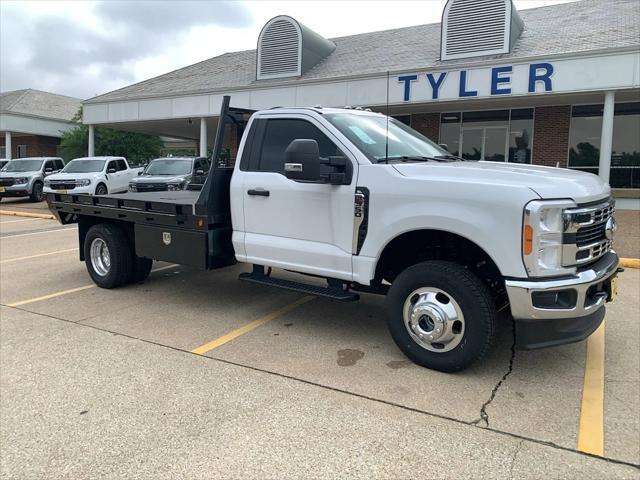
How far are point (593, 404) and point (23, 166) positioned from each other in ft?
77.7

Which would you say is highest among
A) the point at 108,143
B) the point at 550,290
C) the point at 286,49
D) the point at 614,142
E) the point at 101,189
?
the point at 286,49

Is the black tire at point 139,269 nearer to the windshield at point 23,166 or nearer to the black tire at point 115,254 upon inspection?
the black tire at point 115,254

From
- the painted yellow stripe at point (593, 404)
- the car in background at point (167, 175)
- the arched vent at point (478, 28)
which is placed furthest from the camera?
the arched vent at point (478, 28)

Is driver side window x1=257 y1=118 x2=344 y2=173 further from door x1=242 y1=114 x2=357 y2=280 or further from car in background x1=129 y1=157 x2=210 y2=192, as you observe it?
car in background x1=129 y1=157 x2=210 y2=192

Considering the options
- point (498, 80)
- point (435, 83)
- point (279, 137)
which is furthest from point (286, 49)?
point (279, 137)

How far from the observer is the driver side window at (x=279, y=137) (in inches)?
195

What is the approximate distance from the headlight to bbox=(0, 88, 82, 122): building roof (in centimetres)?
3664

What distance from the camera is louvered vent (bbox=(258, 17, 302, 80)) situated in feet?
66.1

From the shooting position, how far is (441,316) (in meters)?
3.97

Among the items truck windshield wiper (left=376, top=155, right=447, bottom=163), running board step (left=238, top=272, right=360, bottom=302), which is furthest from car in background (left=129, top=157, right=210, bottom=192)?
truck windshield wiper (left=376, top=155, right=447, bottom=163)

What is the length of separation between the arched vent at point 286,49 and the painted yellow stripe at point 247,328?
15.4m

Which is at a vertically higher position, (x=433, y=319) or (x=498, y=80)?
(x=498, y=80)

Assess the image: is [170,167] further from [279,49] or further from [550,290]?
[550,290]

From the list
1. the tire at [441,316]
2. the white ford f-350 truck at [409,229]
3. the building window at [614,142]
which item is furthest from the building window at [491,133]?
the tire at [441,316]
